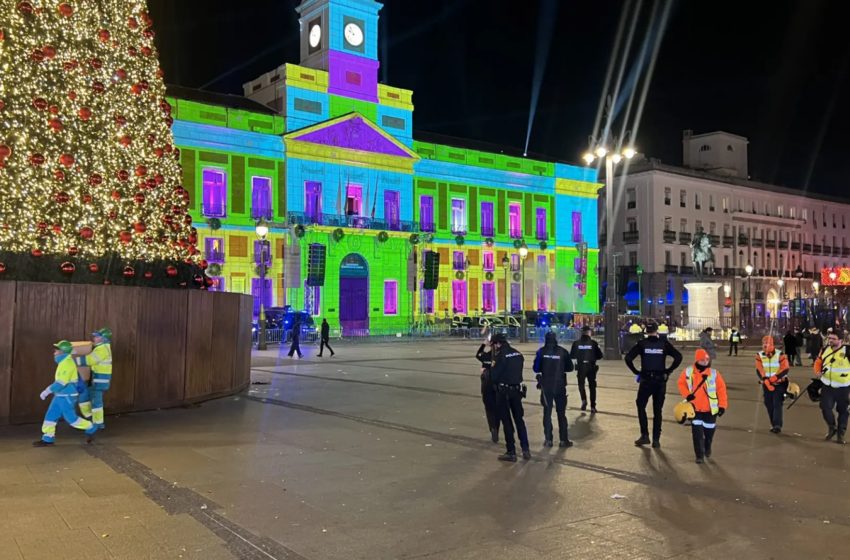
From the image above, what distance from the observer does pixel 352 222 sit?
4950cm

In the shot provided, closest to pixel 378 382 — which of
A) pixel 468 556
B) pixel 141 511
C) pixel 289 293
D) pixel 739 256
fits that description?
pixel 141 511

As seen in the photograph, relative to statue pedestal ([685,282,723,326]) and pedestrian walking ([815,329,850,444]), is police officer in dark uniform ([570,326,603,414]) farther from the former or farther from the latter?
statue pedestal ([685,282,723,326])

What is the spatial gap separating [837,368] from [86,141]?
12554mm

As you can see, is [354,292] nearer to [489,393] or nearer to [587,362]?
[587,362]

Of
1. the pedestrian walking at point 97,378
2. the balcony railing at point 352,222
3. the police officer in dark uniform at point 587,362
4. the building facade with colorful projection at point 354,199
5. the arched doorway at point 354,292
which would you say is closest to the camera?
the pedestrian walking at point 97,378

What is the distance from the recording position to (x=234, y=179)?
45219mm

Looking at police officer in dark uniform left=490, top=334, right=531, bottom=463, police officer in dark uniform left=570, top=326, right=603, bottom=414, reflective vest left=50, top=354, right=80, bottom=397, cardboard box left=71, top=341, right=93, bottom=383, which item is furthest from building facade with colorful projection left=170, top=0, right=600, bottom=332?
reflective vest left=50, top=354, right=80, bottom=397

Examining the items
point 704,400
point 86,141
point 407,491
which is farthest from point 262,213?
point 407,491

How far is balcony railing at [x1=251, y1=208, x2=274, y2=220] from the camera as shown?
4594 cm

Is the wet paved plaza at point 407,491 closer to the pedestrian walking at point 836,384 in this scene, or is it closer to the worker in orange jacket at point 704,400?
the worker in orange jacket at point 704,400

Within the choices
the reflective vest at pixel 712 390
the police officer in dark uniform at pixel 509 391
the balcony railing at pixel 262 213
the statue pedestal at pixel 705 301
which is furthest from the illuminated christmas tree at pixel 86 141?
the balcony railing at pixel 262 213

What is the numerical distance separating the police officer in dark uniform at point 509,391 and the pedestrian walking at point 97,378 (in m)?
5.61

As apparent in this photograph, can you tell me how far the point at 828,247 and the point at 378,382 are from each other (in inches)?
3048

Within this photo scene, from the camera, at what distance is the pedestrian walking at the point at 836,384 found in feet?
35.0
